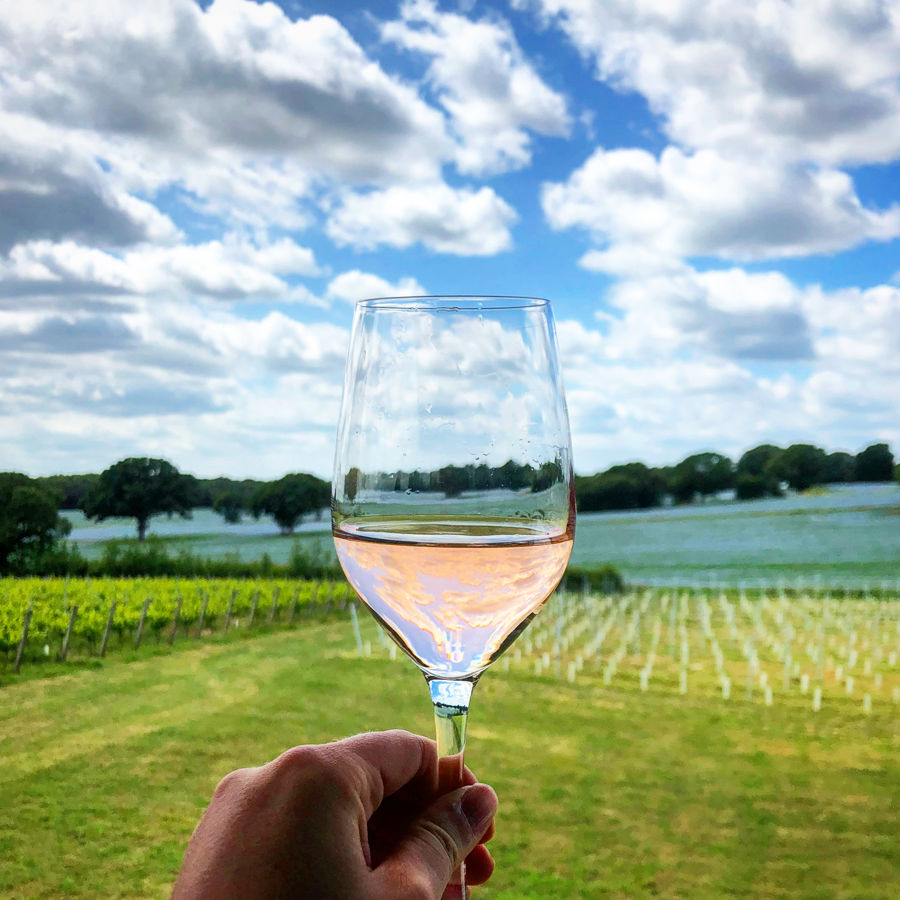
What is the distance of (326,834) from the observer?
0.37 m

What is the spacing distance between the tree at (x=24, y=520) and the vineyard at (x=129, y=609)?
149mm

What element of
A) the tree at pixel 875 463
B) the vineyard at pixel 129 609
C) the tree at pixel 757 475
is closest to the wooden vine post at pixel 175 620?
the vineyard at pixel 129 609

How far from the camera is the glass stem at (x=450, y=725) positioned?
15.6 inches

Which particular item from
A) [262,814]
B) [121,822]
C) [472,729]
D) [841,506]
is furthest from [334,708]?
[841,506]

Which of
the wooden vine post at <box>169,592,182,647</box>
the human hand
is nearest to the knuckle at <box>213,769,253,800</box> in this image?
the human hand

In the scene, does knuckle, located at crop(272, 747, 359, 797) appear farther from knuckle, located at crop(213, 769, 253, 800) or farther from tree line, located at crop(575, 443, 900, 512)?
tree line, located at crop(575, 443, 900, 512)

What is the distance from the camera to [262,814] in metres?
0.37

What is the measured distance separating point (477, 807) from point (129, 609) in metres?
4.77

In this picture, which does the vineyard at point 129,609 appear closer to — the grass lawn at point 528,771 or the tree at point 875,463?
the grass lawn at point 528,771

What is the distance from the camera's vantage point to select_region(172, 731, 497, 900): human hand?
1.18ft

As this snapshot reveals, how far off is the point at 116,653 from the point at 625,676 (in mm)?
2651

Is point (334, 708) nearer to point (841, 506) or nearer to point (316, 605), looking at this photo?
point (316, 605)

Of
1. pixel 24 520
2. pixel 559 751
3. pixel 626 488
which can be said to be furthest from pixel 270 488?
pixel 559 751

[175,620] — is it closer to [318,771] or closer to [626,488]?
[626,488]
